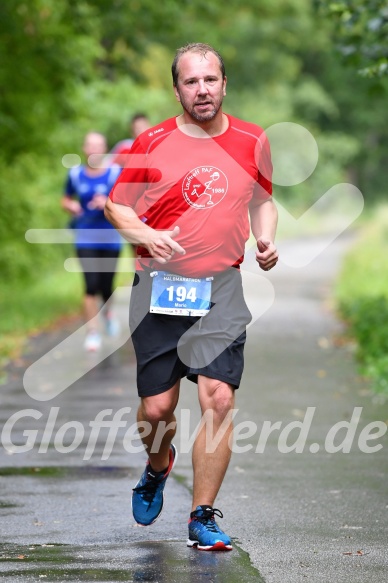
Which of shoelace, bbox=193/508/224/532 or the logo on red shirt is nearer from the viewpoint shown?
shoelace, bbox=193/508/224/532

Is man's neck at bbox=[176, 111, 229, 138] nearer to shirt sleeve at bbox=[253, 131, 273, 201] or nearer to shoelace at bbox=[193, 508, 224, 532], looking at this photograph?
shirt sleeve at bbox=[253, 131, 273, 201]

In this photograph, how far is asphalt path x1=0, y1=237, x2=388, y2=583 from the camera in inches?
209

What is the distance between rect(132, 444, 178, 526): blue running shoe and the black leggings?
22.8 ft

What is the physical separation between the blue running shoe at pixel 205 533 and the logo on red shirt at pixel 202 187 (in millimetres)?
1309

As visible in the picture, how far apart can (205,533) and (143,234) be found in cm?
130

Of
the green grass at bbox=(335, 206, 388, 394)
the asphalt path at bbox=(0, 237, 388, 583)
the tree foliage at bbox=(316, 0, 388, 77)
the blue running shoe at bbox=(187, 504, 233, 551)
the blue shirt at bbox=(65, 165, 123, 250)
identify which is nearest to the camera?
the asphalt path at bbox=(0, 237, 388, 583)

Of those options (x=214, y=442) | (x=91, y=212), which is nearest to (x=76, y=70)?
(x=91, y=212)

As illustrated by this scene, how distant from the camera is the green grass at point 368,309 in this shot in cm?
1128

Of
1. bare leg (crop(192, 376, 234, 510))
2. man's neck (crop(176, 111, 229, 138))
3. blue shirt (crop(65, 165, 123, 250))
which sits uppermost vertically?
blue shirt (crop(65, 165, 123, 250))

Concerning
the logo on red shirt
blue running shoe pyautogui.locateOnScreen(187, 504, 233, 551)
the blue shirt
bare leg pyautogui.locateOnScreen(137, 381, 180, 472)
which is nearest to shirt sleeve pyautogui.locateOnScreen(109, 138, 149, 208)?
the logo on red shirt

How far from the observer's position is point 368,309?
1396cm

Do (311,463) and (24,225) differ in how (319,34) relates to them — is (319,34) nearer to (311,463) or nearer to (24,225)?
(24,225)

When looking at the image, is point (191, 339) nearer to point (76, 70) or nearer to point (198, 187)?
point (198, 187)

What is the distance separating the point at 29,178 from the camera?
1894 cm
